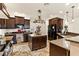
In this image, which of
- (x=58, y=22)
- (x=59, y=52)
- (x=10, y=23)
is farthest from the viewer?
(x=10, y=23)

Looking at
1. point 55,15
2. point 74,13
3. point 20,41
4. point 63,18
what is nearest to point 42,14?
point 55,15

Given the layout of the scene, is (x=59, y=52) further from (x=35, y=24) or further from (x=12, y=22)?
(x=12, y=22)

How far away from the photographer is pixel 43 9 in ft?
5.59

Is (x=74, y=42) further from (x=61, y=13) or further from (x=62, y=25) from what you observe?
(x=61, y=13)

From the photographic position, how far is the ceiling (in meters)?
1.58

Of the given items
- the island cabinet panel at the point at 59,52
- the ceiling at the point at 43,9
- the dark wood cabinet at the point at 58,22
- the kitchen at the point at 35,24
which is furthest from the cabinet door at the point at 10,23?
the island cabinet panel at the point at 59,52

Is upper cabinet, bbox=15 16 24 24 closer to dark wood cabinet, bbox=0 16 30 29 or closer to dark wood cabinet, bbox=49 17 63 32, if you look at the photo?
dark wood cabinet, bbox=0 16 30 29

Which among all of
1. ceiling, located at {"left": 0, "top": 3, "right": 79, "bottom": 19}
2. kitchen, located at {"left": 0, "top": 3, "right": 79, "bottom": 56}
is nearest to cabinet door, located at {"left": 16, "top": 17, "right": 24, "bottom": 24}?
kitchen, located at {"left": 0, "top": 3, "right": 79, "bottom": 56}

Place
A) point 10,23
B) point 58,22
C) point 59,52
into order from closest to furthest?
point 58,22 → point 59,52 → point 10,23

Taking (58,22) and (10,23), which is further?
(10,23)

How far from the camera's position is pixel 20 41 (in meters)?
1.96

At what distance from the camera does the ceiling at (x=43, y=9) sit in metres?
1.58

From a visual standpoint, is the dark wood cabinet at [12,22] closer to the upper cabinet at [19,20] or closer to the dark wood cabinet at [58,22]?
the upper cabinet at [19,20]

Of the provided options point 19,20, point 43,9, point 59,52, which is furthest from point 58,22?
point 19,20
